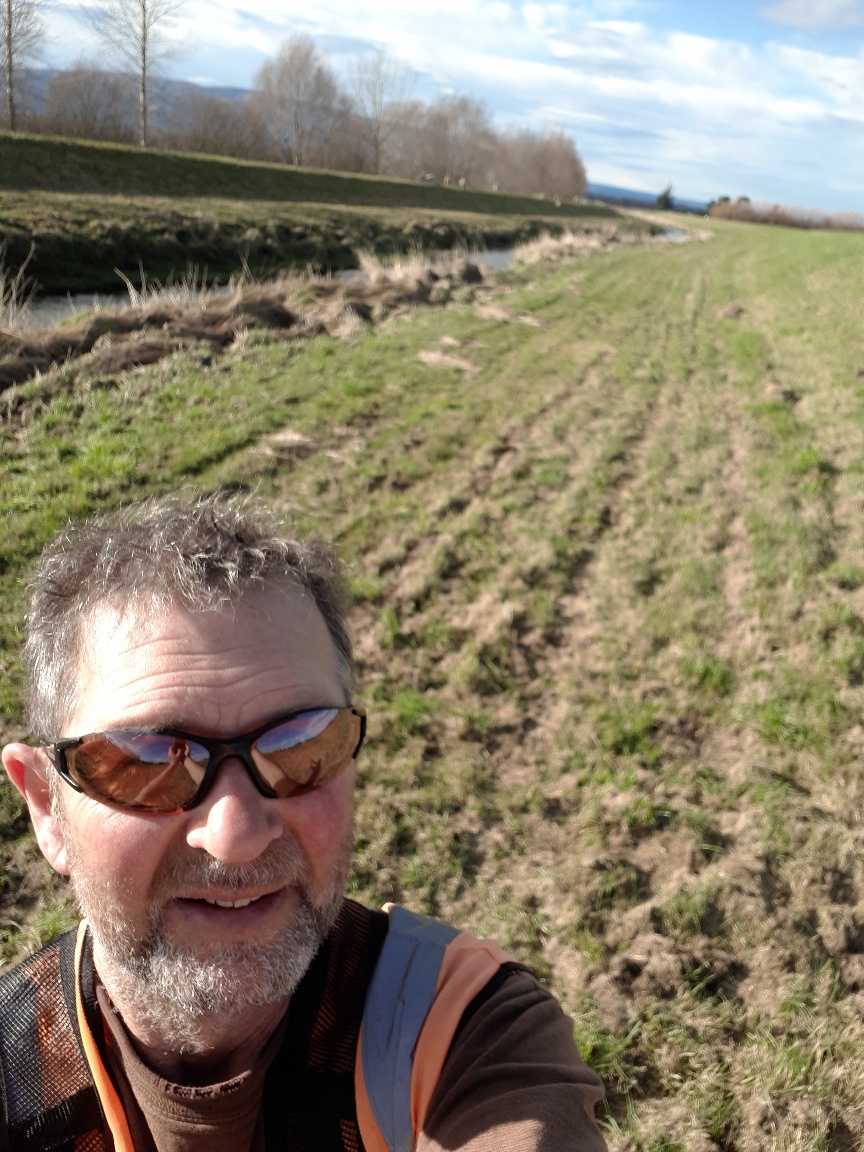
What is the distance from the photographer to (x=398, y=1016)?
53.3 inches

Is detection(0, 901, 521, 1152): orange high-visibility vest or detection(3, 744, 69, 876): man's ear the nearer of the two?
detection(0, 901, 521, 1152): orange high-visibility vest

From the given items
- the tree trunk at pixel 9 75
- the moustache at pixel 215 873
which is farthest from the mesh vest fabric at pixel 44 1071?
the tree trunk at pixel 9 75

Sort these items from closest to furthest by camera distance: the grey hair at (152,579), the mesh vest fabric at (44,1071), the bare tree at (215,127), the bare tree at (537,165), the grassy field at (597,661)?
the mesh vest fabric at (44,1071), the grey hair at (152,579), the grassy field at (597,661), the bare tree at (215,127), the bare tree at (537,165)

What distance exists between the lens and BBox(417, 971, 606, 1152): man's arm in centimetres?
126

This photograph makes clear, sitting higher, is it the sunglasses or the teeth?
the sunglasses

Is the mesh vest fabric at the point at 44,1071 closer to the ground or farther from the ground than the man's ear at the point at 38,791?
closer to the ground

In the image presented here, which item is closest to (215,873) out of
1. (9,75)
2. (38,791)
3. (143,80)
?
(38,791)

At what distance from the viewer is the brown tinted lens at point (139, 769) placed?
1.29 meters

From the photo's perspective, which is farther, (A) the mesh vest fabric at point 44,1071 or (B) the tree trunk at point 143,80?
(B) the tree trunk at point 143,80

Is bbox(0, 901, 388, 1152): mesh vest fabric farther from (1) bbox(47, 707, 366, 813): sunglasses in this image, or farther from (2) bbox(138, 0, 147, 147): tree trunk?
(2) bbox(138, 0, 147, 147): tree trunk

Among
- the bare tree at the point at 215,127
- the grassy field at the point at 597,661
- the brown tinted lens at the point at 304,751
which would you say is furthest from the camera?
the bare tree at the point at 215,127

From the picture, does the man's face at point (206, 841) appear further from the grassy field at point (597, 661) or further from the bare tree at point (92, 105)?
the bare tree at point (92, 105)

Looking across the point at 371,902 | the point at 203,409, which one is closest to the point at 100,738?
the point at 371,902

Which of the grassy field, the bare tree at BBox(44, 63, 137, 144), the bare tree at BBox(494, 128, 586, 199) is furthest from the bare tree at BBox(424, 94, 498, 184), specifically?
the grassy field
